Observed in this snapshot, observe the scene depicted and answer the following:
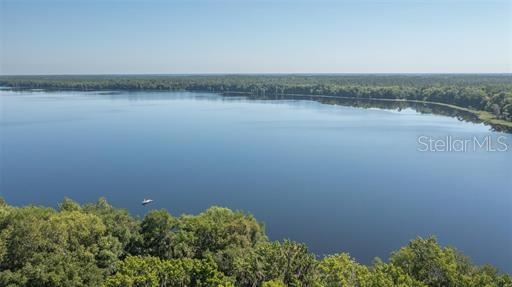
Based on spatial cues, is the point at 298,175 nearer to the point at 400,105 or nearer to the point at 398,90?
the point at 400,105

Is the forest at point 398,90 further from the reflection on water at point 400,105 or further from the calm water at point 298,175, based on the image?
the calm water at point 298,175

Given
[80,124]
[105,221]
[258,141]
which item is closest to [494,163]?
[258,141]

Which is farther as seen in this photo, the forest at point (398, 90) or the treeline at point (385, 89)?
the treeline at point (385, 89)

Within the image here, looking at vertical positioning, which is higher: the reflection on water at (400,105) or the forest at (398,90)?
the forest at (398,90)

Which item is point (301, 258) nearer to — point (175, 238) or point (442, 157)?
point (175, 238)

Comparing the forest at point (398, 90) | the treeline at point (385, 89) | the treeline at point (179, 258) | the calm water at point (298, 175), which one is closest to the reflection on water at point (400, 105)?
the forest at point (398, 90)

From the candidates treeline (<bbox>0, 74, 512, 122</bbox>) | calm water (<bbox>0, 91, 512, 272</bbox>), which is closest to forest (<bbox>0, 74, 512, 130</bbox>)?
treeline (<bbox>0, 74, 512, 122</bbox>)

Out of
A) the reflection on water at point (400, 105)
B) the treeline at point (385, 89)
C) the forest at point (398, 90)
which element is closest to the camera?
the reflection on water at point (400, 105)

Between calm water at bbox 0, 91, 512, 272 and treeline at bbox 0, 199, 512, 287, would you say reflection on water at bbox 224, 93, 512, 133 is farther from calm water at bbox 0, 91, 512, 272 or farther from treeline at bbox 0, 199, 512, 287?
treeline at bbox 0, 199, 512, 287
